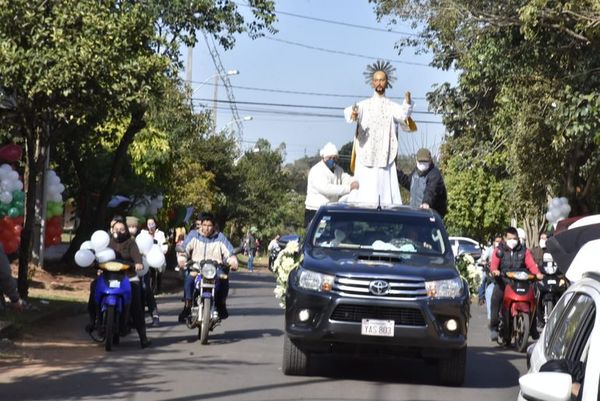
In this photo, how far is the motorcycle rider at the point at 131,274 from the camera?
1612 cm

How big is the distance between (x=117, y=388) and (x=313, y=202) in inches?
188

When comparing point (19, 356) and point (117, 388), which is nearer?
point (117, 388)

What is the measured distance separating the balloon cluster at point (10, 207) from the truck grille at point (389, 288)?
10.6 meters

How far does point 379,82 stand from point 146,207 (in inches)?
760

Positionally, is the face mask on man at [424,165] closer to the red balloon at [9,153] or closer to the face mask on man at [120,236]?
the face mask on man at [120,236]

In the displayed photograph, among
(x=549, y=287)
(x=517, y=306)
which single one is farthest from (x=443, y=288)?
(x=549, y=287)

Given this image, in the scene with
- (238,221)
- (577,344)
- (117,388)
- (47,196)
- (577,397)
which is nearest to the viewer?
(577,397)

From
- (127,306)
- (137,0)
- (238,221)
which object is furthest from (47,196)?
(238,221)

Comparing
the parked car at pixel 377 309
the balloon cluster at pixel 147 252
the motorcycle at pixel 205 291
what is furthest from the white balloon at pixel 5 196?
the parked car at pixel 377 309

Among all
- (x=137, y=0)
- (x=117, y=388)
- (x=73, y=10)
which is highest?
(x=137, y=0)

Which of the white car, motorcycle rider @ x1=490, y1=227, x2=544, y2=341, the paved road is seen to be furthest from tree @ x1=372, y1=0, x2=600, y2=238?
the white car

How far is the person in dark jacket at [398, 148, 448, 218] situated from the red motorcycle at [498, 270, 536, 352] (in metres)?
2.13

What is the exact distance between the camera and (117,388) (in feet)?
40.1

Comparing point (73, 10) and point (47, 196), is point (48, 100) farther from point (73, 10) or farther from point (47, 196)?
point (47, 196)
